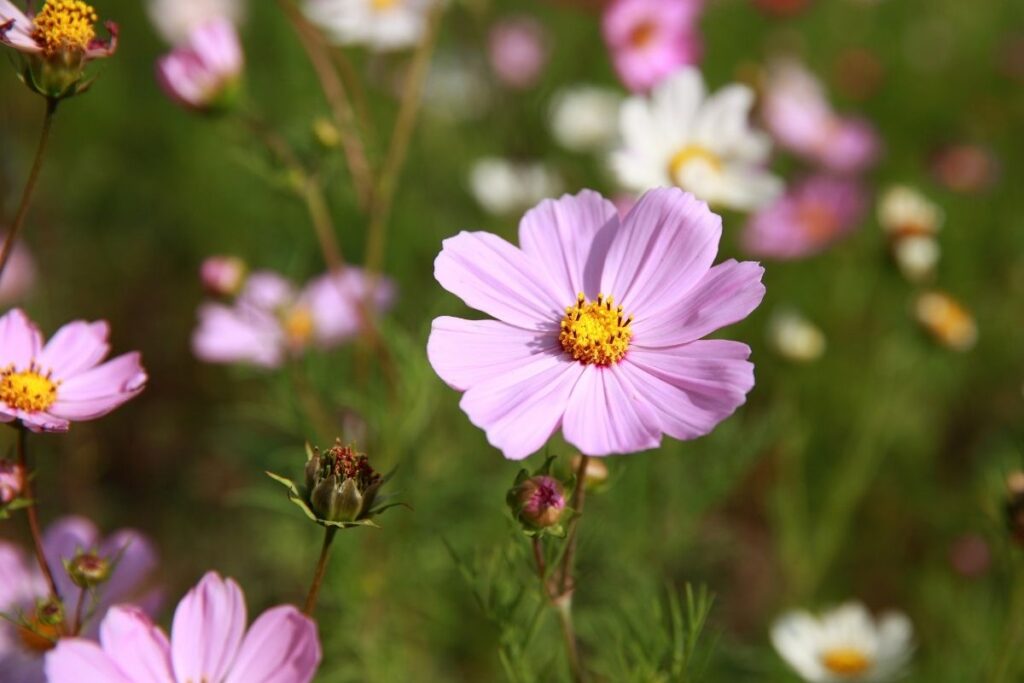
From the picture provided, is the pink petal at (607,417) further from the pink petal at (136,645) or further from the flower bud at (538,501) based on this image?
the pink petal at (136,645)

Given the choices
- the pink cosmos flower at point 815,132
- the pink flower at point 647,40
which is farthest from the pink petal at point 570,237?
the pink cosmos flower at point 815,132

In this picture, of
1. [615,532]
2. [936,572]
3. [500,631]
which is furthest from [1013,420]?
[500,631]

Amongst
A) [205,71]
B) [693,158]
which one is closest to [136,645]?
[205,71]

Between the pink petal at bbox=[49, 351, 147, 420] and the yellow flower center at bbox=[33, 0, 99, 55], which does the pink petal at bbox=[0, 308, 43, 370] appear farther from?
the yellow flower center at bbox=[33, 0, 99, 55]

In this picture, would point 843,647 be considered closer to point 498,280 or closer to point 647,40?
point 498,280

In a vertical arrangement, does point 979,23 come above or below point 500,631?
above

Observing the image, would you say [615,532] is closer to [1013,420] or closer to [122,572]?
[122,572]
